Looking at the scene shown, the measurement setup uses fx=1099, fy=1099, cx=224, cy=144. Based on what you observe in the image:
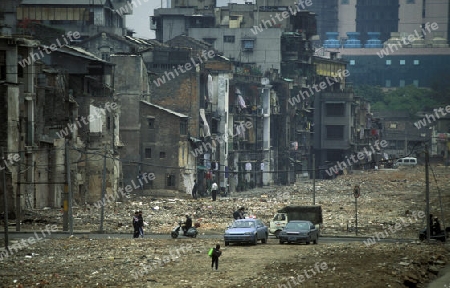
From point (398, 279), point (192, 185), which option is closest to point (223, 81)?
point (192, 185)

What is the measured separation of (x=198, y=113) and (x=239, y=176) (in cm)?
1594

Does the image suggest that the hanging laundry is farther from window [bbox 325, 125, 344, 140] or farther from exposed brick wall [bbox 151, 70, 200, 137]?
window [bbox 325, 125, 344, 140]

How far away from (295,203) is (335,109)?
66.9 metres

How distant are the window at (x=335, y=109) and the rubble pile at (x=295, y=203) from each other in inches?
1543

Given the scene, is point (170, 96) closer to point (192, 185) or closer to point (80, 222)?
point (192, 185)

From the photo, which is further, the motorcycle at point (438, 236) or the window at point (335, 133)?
the window at point (335, 133)

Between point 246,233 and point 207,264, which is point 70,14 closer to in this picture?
point 246,233

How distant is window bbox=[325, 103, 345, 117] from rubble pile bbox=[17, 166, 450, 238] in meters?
39.2

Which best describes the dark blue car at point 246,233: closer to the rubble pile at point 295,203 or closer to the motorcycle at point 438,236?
the motorcycle at point 438,236

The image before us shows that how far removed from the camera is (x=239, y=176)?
112 meters

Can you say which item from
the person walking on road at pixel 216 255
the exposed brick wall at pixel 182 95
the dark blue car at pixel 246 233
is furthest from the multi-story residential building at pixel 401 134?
the person walking on road at pixel 216 255

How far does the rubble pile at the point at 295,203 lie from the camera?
5928cm

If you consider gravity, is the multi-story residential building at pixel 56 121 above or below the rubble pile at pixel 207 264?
above

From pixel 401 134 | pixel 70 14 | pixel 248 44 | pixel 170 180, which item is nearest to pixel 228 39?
pixel 248 44
